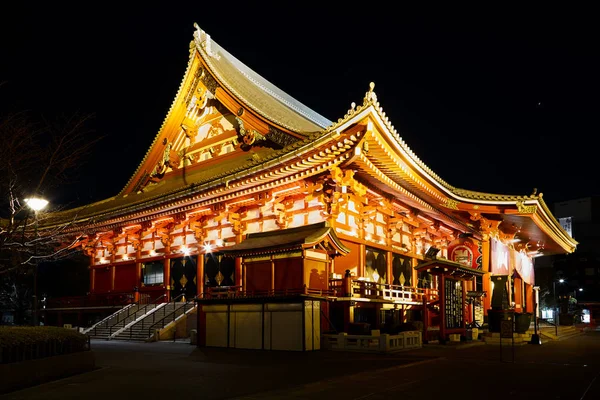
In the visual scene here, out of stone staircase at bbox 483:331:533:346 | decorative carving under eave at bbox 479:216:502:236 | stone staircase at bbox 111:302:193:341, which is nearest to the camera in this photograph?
stone staircase at bbox 483:331:533:346

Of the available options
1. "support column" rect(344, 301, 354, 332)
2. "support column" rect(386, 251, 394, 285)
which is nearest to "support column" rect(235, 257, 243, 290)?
"support column" rect(344, 301, 354, 332)

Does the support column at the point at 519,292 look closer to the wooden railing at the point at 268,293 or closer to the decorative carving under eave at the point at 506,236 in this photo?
the decorative carving under eave at the point at 506,236

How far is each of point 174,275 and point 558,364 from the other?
20945 mm

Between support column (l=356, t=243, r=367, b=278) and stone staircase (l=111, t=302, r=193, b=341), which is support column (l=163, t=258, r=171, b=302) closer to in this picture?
stone staircase (l=111, t=302, r=193, b=341)

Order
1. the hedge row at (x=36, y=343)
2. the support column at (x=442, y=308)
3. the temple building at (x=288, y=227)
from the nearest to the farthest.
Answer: the hedge row at (x=36, y=343)
the temple building at (x=288, y=227)
the support column at (x=442, y=308)

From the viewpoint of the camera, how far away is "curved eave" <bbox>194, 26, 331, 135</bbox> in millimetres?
27109

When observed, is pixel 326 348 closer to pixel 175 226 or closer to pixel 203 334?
pixel 203 334

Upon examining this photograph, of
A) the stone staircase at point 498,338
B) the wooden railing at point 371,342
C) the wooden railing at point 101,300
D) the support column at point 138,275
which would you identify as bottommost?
the stone staircase at point 498,338

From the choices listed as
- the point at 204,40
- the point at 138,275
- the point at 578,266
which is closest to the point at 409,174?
the point at 204,40

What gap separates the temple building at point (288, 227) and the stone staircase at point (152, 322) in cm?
119

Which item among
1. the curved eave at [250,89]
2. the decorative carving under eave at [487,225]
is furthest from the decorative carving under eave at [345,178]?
the decorative carving under eave at [487,225]

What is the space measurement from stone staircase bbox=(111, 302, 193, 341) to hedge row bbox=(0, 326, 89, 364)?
1088cm

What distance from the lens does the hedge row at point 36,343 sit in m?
11.4

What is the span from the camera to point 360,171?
2277 centimetres
